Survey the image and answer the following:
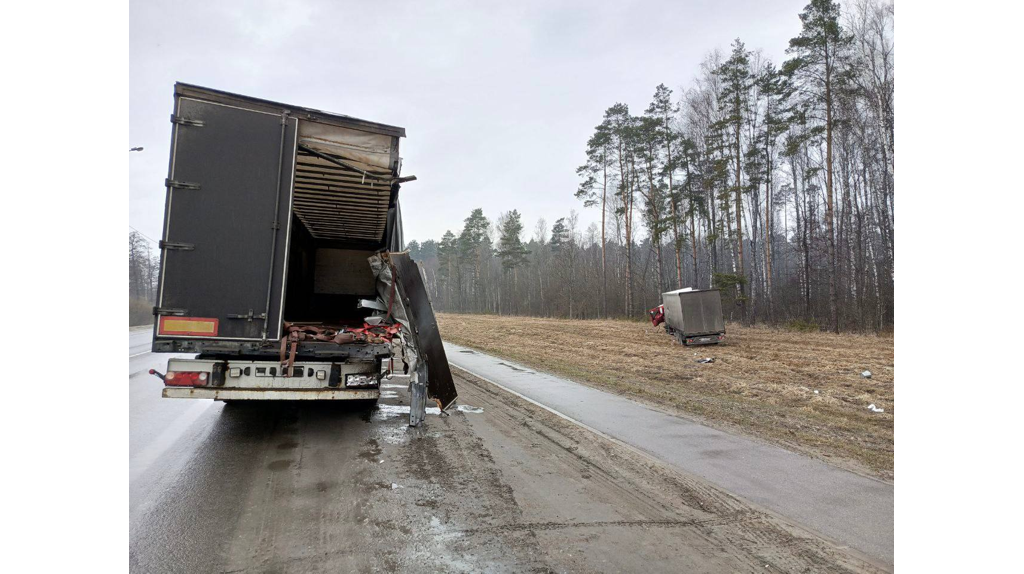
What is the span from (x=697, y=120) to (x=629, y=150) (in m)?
4.86

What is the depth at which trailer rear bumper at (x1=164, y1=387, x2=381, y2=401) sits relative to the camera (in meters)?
4.80

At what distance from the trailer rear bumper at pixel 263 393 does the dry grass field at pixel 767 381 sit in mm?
4825

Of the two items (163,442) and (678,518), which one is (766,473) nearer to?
(678,518)

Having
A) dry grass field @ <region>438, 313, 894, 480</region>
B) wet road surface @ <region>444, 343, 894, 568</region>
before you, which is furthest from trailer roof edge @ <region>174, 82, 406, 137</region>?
dry grass field @ <region>438, 313, 894, 480</region>

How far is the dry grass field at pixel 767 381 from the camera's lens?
6.12 m

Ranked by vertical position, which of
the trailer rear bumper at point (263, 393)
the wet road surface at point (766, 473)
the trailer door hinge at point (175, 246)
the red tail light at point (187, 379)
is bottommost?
the wet road surface at point (766, 473)

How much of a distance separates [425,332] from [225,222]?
2482 mm

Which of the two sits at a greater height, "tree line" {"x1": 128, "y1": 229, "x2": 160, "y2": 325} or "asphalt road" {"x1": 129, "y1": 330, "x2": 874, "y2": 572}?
"tree line" {"x1": 128, "y1": 229, "x2": 160, "y2": 325}

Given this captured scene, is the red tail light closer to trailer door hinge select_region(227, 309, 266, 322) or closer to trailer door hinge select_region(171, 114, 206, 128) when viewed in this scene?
trailer door hinge select_region(227, 309, 266, 322)

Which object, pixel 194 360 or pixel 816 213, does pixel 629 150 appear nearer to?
pixel 816 213

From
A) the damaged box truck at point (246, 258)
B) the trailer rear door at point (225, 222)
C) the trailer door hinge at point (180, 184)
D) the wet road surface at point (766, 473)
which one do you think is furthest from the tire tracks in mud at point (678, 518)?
the trailer door hinge at point (180, 184)

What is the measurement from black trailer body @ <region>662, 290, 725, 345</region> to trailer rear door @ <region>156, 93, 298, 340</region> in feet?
50.0

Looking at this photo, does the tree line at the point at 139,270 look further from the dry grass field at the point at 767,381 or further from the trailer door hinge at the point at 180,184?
the trailer door hinge at the point at 180,184

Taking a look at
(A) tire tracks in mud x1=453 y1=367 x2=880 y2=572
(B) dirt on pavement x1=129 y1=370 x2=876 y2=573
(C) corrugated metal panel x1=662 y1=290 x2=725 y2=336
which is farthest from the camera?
(C) corrugated metal panel x1=662 y1=290 x2=725 y2=336
